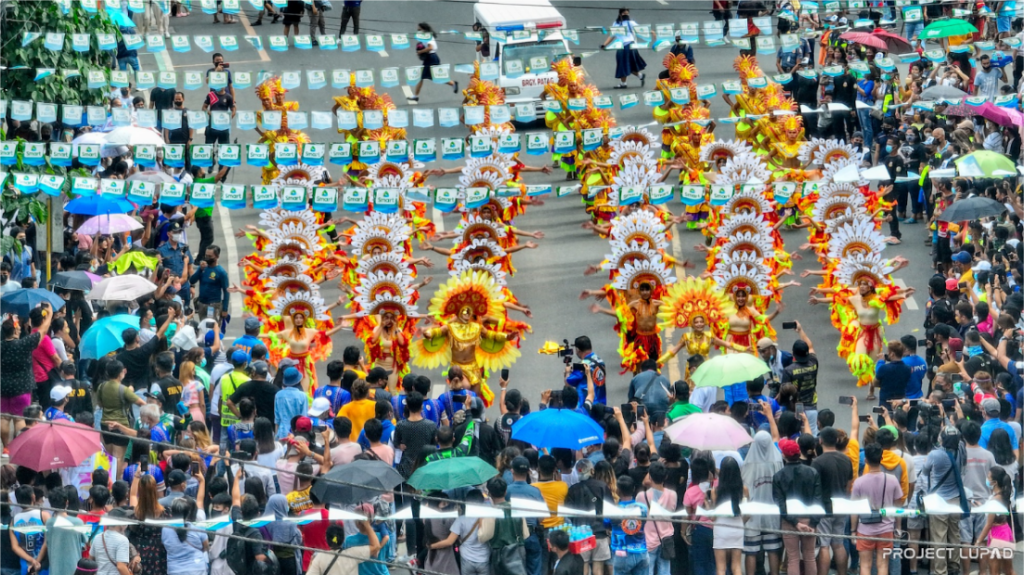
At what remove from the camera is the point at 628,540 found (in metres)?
13.0

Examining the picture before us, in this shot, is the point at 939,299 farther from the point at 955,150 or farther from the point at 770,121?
the point at 770,121

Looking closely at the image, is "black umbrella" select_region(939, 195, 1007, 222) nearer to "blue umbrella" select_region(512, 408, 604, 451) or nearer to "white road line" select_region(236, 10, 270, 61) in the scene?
"blue umbrella" select_region(512, 408, 604, 451)

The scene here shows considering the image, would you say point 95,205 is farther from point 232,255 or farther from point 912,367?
point 912,367

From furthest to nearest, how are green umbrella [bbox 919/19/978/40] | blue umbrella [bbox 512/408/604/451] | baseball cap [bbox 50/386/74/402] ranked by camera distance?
green umbrella [bbox 919/19/978/40] < baseball cap [bbox 50/386/74/402] < blue umbrella [bbox 512/408/604/451]

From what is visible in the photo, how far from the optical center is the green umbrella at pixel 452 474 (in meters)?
13.0

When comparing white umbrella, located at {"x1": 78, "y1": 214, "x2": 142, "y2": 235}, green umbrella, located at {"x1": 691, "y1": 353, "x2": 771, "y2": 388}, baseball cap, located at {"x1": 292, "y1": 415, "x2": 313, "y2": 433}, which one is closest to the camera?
baseball cap, located at {"x1": 292, "y1": 415, "x2": 313, "y2": 433}

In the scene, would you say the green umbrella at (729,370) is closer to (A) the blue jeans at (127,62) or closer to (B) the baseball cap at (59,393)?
(B) the baseball cap at (59,393)

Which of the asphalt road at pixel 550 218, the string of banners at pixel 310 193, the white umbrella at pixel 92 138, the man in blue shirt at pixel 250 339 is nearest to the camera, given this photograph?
the man in blue shirt at pixel 250 339

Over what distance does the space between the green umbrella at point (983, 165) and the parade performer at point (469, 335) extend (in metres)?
5.49

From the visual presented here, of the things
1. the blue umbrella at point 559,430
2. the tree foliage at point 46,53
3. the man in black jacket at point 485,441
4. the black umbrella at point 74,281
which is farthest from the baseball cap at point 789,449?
the tree foliage at point 46,53

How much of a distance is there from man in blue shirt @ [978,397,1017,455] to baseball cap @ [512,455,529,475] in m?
3.63

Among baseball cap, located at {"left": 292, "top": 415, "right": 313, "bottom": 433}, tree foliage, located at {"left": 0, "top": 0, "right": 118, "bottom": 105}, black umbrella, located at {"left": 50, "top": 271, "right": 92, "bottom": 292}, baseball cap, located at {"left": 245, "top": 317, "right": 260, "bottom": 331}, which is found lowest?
baseball cap, located at {"left": 292, "top": 415, "right": 313, "bottom": 433}

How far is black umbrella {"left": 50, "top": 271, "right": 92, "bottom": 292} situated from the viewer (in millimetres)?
17734

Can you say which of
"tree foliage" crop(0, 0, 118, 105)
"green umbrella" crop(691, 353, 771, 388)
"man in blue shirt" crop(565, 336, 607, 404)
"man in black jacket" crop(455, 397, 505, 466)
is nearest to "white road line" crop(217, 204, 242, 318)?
"tree foliage" crop(0, 0, 118, 105)
